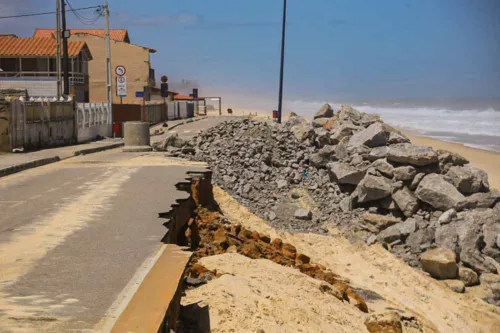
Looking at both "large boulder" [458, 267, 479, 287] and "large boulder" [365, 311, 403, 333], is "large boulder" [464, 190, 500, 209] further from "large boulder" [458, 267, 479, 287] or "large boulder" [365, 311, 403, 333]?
"large boulder" [365, 311, 403, 333]

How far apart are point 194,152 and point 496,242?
8.81 meters

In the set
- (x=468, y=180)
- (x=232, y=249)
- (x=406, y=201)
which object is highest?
(x=468, y=180)

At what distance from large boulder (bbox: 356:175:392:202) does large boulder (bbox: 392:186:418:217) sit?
0.79 ft

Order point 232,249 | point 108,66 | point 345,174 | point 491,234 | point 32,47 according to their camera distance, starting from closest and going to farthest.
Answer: point 232,249, point 491,234, point 345,174, point 108,66, point 32,47

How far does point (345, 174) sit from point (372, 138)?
211 cm

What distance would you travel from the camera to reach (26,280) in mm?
6078

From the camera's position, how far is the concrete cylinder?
869 inches

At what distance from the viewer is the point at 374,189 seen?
16.9 meters

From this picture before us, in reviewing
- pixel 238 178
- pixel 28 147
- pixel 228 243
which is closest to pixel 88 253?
pixel 228 243

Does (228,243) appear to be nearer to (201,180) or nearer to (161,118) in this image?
(201,180)

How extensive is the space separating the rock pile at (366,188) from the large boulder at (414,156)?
0.08ft

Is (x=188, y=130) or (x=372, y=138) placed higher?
(x=372, y=138)

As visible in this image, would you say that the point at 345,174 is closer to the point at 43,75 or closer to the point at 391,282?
the point at 391,282

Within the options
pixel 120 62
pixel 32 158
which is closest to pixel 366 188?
pixel 32 158
